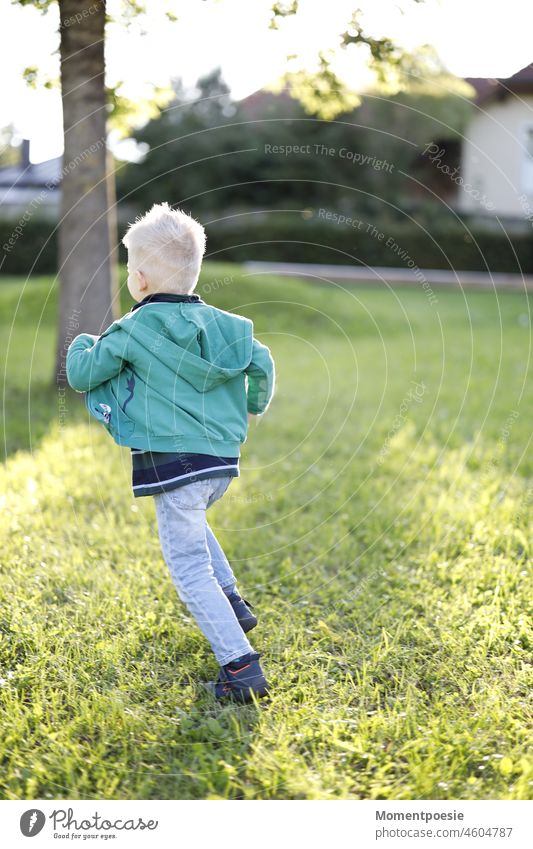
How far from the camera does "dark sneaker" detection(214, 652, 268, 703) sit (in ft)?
9.32

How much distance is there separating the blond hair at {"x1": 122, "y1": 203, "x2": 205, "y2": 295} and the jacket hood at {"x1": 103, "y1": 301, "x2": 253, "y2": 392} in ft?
0.43

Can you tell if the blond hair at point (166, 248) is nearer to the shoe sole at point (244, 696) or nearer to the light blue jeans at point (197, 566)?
the light blue jeans at point (197, 566)

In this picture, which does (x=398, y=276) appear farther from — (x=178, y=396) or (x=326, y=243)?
(x=178, y=396)

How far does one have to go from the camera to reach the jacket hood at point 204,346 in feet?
9.24

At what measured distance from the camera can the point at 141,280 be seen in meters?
2.88

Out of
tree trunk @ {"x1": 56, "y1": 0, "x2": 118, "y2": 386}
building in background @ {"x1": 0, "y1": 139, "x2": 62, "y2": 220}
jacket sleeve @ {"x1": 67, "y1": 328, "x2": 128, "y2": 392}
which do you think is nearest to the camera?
jacket sleeve @ {"x1": 67, "y1": 328, "x2": 128, "y2": 392}

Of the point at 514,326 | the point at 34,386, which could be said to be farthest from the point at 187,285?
the point at 514,326

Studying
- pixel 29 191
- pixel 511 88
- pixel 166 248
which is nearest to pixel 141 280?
pixel 166 248

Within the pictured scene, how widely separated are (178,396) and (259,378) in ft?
1.15

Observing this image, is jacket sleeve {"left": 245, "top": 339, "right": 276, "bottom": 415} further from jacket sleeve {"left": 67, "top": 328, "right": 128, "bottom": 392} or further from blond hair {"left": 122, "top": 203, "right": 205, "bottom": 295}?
jacket sleeve {"left": 67, "top": 328, "right": 128, "bottom": 392}

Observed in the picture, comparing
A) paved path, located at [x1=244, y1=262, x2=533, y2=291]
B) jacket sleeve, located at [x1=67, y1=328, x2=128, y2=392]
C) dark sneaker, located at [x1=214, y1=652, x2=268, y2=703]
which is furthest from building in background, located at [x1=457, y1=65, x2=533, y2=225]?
dark sneaker, located at [x1=214, y1=652, x2=268, y2=703]

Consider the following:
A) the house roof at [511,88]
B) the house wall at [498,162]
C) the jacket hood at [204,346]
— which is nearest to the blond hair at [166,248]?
the jacket hood at [204,346]

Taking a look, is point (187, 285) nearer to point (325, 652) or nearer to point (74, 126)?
point (325, 652)

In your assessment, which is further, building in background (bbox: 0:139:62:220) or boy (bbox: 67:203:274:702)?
building in background (bbox: 0:139:62:220)
